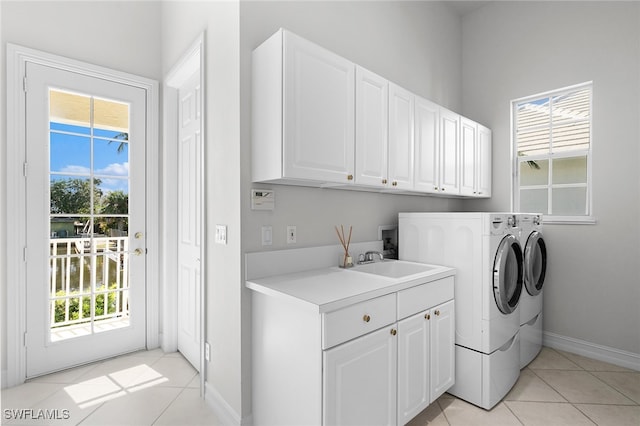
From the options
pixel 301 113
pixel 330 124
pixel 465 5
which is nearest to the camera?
pixel 301 113

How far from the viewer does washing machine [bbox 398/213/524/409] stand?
2.06 metres

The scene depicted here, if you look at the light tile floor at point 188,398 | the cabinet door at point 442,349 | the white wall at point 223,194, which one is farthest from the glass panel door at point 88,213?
the cabinet door at point 442,349

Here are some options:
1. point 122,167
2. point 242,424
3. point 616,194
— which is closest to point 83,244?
point 122,167

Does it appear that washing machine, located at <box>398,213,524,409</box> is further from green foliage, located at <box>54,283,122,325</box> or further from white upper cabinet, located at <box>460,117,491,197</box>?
green foliage, located at <box>54,283,122,325</box>

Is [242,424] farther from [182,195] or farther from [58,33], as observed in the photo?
[58,33]

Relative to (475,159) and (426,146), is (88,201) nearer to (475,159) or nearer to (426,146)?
(426,146)

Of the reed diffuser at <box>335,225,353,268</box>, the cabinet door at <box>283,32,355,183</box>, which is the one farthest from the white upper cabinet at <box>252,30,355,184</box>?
the reed diffuser at <box>335,225,353,268</box>

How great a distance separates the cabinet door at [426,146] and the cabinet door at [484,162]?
2.72 feet

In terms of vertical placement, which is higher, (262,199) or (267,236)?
(262,199)

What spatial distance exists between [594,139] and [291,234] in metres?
2.79

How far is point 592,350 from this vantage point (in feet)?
9.26

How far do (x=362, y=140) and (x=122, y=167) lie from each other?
6.58ft

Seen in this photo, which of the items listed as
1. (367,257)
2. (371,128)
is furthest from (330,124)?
(367,257)

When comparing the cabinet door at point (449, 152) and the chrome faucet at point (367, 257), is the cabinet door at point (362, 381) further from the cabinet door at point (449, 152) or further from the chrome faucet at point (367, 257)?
the cabinet door at point (449, 152)
